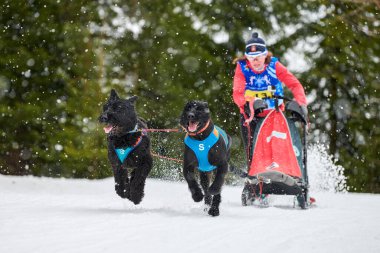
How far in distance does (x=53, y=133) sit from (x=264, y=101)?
27.0ft

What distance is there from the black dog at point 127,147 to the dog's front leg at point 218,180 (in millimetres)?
837

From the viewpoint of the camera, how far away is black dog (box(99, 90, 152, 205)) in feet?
19.2

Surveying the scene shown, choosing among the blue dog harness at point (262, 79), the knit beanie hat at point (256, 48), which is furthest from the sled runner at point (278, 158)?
the knit beanie hat at point (256, 48)

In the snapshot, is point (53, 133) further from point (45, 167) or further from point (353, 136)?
point (353, 136)

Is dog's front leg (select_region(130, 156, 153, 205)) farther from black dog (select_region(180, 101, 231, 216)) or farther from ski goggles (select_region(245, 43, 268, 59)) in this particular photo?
ski goggles (select_region(245, 43, 268, 59))

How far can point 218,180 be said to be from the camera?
5.57 meters

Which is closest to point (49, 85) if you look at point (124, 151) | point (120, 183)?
point (120, 183)

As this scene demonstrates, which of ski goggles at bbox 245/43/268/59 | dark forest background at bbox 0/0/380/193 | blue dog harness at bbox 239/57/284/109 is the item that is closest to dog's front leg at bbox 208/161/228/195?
blue dog harness at bbox 239/57/284/109

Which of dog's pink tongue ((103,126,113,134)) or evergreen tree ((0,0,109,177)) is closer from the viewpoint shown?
dog's pink tongue ((103,126,113,134))

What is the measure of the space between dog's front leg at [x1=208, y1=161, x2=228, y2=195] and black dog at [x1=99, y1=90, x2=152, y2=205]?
0.84m

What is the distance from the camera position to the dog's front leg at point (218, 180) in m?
5.49

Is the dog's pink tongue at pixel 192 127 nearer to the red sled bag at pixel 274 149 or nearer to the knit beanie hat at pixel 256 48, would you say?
the red sled bag at pixel 274 149

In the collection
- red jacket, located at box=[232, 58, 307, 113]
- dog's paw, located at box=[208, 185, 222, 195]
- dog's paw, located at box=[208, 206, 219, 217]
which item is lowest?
dog's paw, located at box=[208, 206, 219, 217]

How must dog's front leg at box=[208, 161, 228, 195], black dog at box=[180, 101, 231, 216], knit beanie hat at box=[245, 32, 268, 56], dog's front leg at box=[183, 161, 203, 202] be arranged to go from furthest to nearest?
knit beanie hat at box=[245, 32, 268, 56] → dog's front leg at box=[183, 161, 203, 202] → black dog at box=[180, 101, 231, 216] → dog's front leg at box=[208, 161, 228, 195]
